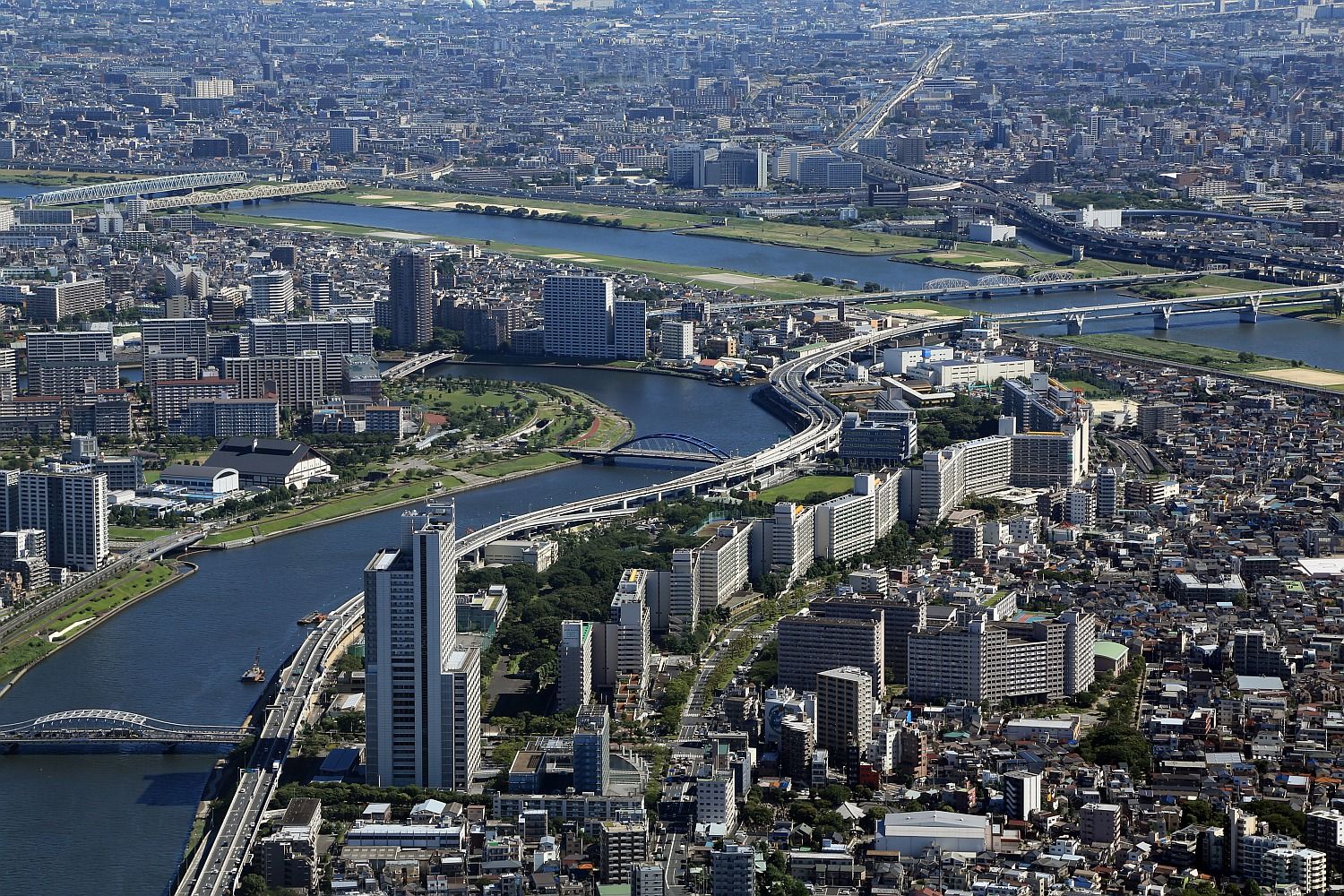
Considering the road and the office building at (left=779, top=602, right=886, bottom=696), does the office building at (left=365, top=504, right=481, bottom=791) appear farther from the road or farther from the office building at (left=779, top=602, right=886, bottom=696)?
the office building at (left=779, top=602, right=886, bottom=696)

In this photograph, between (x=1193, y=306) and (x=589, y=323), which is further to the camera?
(x=1193, y=306)

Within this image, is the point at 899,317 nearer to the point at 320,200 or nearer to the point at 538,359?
the point at 538,359

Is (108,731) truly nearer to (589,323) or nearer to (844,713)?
(844,713)

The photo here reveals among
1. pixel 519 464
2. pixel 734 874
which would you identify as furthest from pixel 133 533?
pixel 734 874

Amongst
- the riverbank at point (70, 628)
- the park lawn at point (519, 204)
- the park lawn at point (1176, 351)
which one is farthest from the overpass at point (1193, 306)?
the riverbank at point (70, 628)

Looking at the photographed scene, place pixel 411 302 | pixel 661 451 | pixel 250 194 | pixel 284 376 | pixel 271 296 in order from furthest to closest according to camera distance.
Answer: pixel 250 194 < pixel 271 296 < pixel 411 302 < pixel 284 376 < pixel 661 451

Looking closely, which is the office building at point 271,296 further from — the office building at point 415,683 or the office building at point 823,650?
the office building at point 415,683
